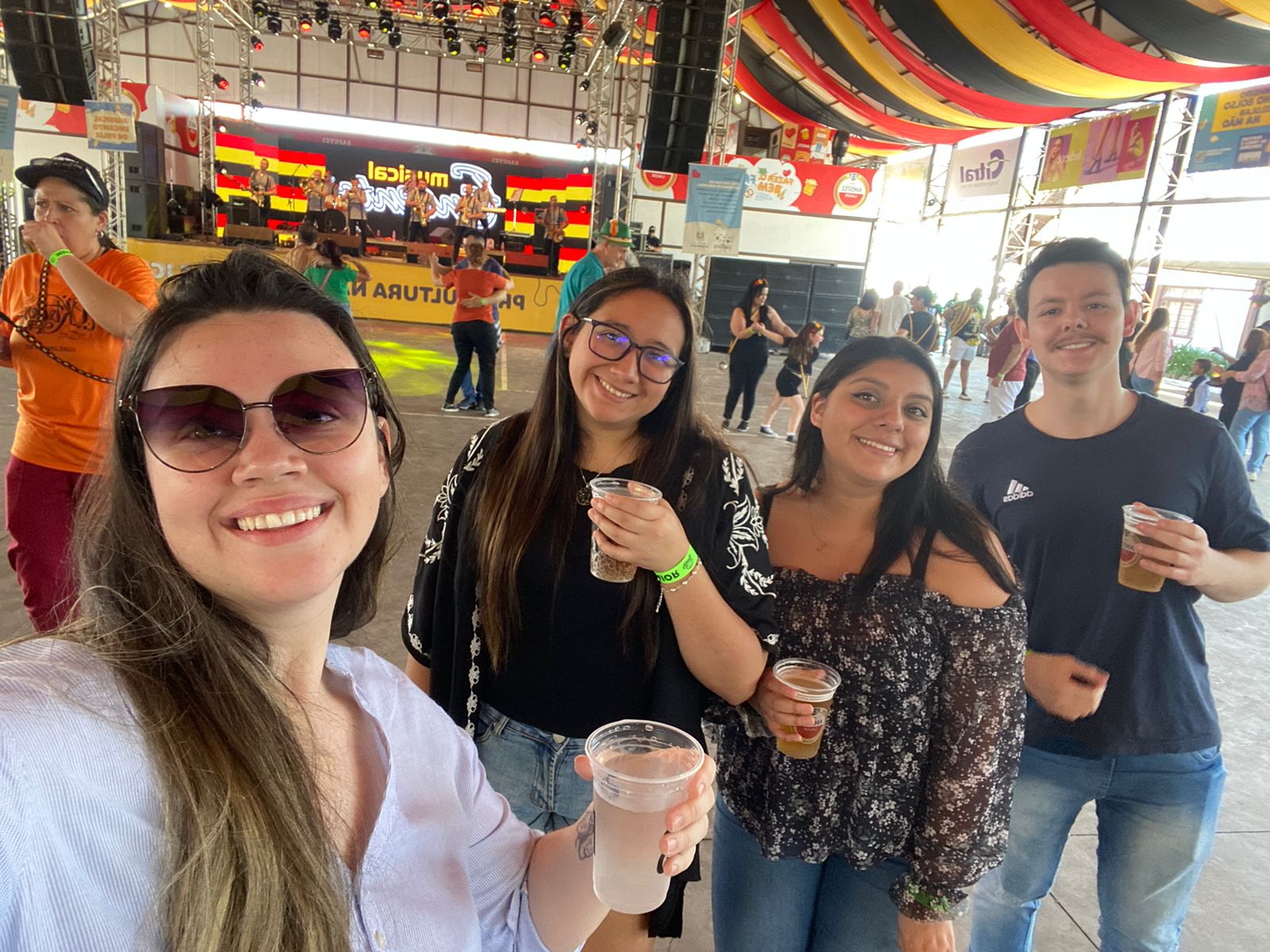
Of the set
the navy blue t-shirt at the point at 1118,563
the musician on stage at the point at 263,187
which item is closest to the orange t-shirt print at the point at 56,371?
the navy blue t-shirt at the point at 1118,563

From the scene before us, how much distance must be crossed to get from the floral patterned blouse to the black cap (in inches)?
112

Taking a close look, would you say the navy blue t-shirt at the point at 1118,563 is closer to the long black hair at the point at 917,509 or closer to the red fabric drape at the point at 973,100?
the long black hair at the point at 917,509


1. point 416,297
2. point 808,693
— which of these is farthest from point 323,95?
point 808,693

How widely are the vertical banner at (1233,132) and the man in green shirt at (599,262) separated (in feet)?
32.9

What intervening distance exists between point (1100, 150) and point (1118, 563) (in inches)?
619

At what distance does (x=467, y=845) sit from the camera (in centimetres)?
111

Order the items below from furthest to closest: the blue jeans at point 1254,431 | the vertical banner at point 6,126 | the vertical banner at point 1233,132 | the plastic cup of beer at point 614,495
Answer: the vertical banner at point 1233,132, the blue jeans at point 1254,431, the vertical banner at point 6,126, the plastic cup of beer at point 614,495

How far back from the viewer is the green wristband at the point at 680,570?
4.40ft

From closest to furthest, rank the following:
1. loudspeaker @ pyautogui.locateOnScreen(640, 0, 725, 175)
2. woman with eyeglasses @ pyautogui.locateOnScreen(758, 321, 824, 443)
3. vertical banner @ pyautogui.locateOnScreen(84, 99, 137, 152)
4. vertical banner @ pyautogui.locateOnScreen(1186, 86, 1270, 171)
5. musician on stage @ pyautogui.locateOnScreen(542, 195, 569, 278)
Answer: vertical banner @ pyautogui.locateOnScreen(84, 99, 137, 152) < loudspeaker @ pyautogui.locateOnScreen(640, 0, 725, 175) < woman with eyeglasses @ pyautogui.locateOnScreen(758, 321, 824, 443) < vertical banner @ pyautogui.locateOnScreen(1186, 86, 1270, 171) < musician on stage @ pyautogui.locateOnScreen(542, 195, 569, 278)

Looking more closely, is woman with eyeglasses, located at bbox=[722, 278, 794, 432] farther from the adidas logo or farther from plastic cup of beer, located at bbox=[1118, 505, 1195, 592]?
plastic cup of beer, located at bbox=[1118, 505, 1195, 592]

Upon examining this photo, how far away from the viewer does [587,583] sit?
1522 mm

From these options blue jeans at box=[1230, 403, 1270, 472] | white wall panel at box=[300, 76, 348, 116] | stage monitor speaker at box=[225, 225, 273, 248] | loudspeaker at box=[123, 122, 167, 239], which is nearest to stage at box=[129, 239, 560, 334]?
loudspeaker at box=[123, 122, 167, 239]

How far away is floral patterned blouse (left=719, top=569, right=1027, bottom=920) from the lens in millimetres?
1402

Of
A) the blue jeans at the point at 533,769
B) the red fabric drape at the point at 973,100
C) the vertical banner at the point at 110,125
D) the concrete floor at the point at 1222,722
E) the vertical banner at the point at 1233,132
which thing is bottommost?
the concrete floor at the point at 1222,722
